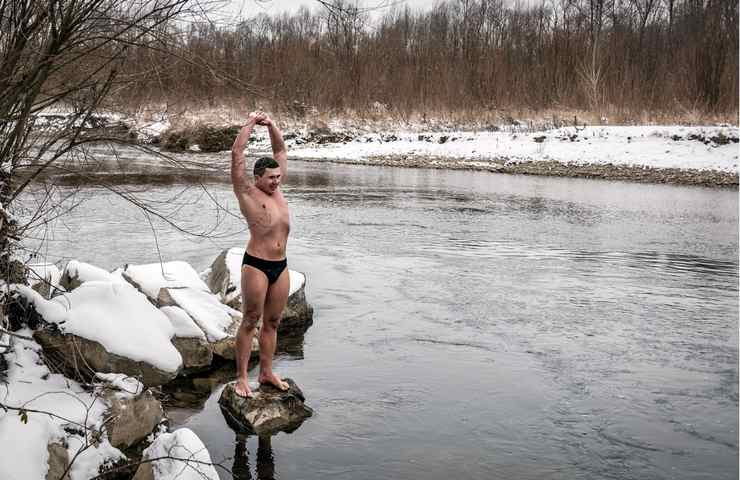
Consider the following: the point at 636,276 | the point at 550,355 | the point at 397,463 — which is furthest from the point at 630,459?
the point at 636,276

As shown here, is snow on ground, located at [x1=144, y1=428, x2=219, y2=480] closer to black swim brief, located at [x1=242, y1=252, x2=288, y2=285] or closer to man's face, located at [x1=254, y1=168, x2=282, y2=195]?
black swim brief, located at [x1=242, y1=252, x2=288, y2=285]

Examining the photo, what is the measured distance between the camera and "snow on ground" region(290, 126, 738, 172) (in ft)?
85.7

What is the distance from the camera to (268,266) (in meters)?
5.55

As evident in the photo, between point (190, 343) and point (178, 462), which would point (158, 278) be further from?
point (178, 462)

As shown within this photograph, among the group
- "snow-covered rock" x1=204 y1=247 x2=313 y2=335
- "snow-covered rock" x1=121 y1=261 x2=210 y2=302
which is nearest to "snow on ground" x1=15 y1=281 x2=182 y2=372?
"snow-covered rock" x1=121 y1=261 x2=210 y2=302

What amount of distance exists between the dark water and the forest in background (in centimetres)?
1476

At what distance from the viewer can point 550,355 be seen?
7.41 metres

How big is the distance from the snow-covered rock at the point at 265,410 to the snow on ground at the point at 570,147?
897 inches

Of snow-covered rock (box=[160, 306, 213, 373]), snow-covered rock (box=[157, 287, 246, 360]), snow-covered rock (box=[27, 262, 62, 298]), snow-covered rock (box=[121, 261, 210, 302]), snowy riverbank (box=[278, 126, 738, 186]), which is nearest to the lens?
snow-covered rock (box=[27, 262, 62, 298])

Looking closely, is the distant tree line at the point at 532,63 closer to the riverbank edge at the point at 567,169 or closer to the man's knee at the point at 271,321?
the riverbank edge at the point at 567,169

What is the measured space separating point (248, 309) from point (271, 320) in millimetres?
298

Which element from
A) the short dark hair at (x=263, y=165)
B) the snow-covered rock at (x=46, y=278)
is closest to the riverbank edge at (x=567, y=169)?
the short dark hair at (x=263, y=165)

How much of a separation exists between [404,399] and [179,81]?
305 cm

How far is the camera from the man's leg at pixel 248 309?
18.1ft
